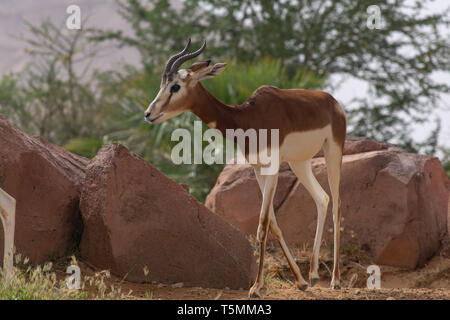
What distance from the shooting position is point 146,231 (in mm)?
4988

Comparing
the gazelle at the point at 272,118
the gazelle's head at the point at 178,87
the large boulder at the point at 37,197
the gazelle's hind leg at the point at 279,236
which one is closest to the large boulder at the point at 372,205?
the gazelle at the point at 272,118

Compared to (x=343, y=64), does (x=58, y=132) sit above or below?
below

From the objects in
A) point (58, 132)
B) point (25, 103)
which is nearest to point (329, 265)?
point (58, 132)

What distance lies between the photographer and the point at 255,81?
357 inches

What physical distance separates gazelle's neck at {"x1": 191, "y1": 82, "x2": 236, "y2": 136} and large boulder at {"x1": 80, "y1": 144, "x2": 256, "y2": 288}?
83cm

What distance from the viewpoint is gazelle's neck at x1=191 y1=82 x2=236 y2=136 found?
4562mm

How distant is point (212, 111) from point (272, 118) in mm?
457

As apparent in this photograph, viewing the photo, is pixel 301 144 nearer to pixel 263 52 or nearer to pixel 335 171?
pixel 335 171

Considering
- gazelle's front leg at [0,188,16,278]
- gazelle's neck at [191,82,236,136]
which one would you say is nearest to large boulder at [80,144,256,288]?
gazelle's front leg at [0,188,16,278]

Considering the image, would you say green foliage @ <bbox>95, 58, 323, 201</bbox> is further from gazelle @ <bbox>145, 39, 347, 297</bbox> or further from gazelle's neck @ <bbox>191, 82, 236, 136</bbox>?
gazelle's neck @ <bbox>191, 82, 236, 136</bbox>

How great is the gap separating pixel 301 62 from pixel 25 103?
782 centimetres

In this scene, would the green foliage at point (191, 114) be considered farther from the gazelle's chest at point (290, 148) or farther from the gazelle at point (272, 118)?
the gazelle's chest at point (290, 148)
